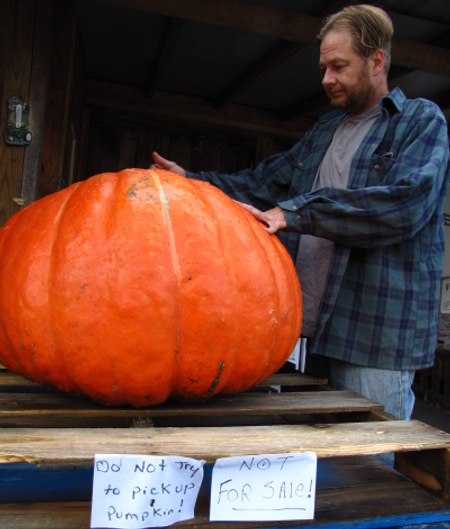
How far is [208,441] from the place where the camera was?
892 millimetres

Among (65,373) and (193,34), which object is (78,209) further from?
(193,34)

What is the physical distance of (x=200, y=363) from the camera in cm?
108

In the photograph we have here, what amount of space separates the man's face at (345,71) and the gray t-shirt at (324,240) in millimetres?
92

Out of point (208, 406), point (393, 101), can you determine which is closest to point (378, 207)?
point (393, 101)

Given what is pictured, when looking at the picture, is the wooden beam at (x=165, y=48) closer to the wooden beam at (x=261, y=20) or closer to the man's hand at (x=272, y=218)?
the wooden beam at (x=261, y=20)

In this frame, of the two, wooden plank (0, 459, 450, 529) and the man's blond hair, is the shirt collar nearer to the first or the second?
the man's blond hair

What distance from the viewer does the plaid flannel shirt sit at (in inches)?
53.7

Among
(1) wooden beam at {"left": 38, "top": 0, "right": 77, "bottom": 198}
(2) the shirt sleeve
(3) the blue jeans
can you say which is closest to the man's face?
(2) the shirt sleeve

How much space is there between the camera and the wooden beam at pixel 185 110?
4.73m

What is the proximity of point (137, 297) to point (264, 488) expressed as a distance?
1.42ft

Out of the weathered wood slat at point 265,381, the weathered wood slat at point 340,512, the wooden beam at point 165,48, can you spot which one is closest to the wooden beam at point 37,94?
the wooden beam at point 165,48

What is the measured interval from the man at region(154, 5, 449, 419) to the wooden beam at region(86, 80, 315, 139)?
11.1ft

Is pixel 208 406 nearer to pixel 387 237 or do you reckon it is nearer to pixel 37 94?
pixel 387 237

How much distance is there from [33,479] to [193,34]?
325 centimetres
